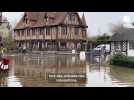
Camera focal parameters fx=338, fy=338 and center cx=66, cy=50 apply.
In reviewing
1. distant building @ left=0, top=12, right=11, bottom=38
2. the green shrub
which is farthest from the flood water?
distant building @ left=0, top=12, right=11, bottom=38

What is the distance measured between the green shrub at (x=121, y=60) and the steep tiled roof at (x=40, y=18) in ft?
4.55

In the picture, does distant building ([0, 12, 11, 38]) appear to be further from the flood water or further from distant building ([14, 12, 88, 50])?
the flood water

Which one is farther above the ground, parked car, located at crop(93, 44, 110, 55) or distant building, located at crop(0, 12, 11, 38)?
distant building, located at crop(0, 12, 11, 38)

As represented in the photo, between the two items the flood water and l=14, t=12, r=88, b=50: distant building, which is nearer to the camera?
the flood water

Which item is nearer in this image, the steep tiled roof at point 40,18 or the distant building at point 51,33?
the steep tiled roof at point 40,18

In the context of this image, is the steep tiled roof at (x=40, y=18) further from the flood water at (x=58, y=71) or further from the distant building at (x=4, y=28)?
the flood water at (x=58, y=71)

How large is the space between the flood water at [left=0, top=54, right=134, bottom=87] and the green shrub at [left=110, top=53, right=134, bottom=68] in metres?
0.13

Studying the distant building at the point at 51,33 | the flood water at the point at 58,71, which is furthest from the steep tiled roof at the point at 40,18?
the flood water at the point at 58,71

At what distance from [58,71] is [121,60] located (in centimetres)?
144

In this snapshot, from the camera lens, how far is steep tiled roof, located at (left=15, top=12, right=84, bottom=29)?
21.4 ft

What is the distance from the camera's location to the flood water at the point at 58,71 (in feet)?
21.5
